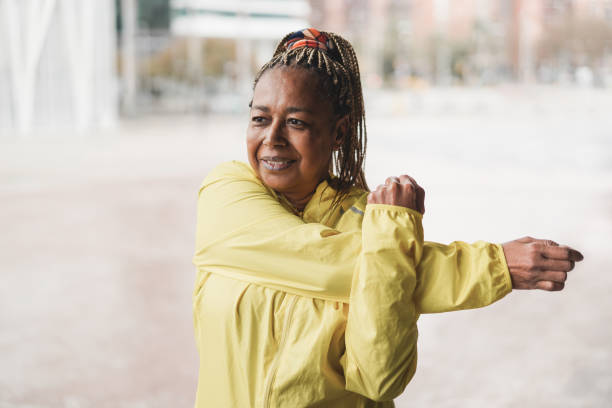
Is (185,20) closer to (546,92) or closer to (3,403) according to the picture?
(546,92)

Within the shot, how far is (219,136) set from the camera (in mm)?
19859

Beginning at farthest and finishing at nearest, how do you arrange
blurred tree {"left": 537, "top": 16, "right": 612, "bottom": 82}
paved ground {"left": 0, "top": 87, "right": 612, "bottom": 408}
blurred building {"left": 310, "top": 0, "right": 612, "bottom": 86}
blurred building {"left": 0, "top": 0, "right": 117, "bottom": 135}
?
blurred building {"left": 310, "top": 0, "right": 612, "bottom": 86}, blurred tree {"left": 537, "top": 16, "right": 612, "bottom": 82}, blurred building {"left": 0, "top": 0, "right": 117, "bottom": 135}, paved ground {"left": 0, "top": 87, "right": 612, "bottom": 408}

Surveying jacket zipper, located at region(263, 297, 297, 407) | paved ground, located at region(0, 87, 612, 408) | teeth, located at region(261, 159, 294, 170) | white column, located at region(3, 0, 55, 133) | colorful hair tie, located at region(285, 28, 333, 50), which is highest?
white column, located at region(3, 0, 55, 133)

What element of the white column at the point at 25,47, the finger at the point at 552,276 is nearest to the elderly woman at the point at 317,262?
the finger at the point at 552,276

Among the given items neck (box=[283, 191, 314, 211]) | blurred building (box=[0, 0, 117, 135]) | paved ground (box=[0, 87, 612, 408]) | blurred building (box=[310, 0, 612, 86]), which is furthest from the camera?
blurred building (box=[310, 0, 612, 86])

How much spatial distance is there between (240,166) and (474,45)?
66.4 meters

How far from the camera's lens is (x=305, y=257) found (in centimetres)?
121

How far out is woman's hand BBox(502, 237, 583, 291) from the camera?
114 cm

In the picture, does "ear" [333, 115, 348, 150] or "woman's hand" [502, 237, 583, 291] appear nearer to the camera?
"woman's hand" [502, 237, 583, 291]

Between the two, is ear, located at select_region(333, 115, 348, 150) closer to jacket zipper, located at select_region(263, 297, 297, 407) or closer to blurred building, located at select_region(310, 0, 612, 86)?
jacket zipper, located at select_region(263, 297, 297, 407)

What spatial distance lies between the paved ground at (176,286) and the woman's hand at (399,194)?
8.83 ft

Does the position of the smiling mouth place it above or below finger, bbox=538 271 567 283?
above

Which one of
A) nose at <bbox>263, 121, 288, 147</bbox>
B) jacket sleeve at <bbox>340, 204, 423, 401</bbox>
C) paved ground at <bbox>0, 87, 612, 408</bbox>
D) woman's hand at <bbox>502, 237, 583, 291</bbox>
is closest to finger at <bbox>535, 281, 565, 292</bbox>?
woman's hand at <bbox>502, 237, 583, 291</bbox>

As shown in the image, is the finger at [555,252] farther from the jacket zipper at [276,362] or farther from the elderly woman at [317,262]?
the jacket zipper at [276,362]
